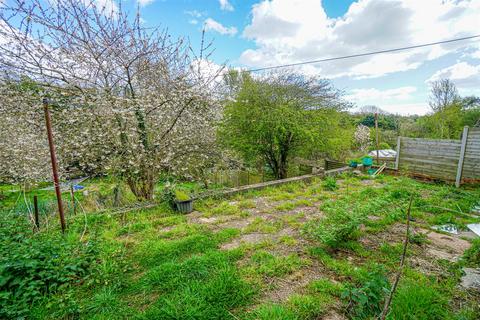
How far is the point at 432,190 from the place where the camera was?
16.5 feet

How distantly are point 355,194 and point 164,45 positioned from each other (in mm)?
5468

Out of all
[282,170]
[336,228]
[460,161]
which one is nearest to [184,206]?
[336,228]

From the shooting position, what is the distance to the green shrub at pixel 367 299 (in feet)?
4.60

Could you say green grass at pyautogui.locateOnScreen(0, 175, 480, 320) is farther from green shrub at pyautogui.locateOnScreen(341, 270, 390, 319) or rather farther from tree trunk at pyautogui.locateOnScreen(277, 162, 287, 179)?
tree trunk at pyautogui.locateOnScreen(277, 162, 287, 179)

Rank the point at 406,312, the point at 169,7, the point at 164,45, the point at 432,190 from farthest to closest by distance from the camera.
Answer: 1. the point at 432,190
2. the point at 169,7
3. the point at 164,45
4. the point at 406,312

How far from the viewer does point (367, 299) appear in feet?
4.65

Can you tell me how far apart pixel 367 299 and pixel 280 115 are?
226 inches

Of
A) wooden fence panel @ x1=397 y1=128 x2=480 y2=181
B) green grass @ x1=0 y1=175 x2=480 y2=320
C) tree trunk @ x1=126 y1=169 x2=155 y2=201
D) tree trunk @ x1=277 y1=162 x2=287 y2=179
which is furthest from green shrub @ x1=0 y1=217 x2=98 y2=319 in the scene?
wooden fence panel @ x1=397 y1=128 x2=480 y2=181

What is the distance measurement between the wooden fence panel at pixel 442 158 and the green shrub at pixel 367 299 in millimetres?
6607

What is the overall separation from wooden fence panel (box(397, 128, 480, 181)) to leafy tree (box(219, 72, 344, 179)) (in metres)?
2.41

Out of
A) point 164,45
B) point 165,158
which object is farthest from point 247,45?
point 165,158

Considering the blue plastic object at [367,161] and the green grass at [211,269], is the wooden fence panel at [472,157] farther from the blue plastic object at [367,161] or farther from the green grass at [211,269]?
the green grass at [211,269]

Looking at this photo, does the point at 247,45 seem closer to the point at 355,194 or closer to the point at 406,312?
the point at 355,194

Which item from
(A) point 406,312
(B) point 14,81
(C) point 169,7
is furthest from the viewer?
(C) point 169,7
